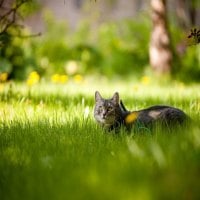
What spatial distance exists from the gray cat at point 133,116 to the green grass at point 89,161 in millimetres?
149

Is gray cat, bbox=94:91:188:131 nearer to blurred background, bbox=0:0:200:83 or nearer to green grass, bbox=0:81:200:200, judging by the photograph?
green grass, bbox=0:81:200:200

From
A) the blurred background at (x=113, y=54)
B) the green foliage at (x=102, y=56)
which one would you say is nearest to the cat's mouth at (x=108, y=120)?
the blurred background at (x=113, y=54)

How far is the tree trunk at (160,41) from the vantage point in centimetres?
1063

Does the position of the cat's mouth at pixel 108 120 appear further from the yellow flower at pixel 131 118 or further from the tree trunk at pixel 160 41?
the tree trunk at pixel 160 41

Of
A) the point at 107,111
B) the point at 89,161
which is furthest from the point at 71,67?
the point at 89,161

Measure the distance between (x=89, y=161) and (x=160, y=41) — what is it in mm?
7508

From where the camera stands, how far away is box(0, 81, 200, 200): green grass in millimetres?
2674

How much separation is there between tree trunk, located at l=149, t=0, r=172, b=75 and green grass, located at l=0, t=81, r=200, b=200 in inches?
214

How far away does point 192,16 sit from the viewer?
1767 cm

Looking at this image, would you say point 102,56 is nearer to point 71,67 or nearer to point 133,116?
point 71,67

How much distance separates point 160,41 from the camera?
35.1ft

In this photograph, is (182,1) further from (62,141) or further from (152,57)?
(62,141)

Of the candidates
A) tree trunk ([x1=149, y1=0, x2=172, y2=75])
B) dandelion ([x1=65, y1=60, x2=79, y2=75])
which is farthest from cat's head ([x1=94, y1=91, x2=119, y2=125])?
dandelion ([x1=65, y1=60, x2=79, y2=75])

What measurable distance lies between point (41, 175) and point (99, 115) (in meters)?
2.17
